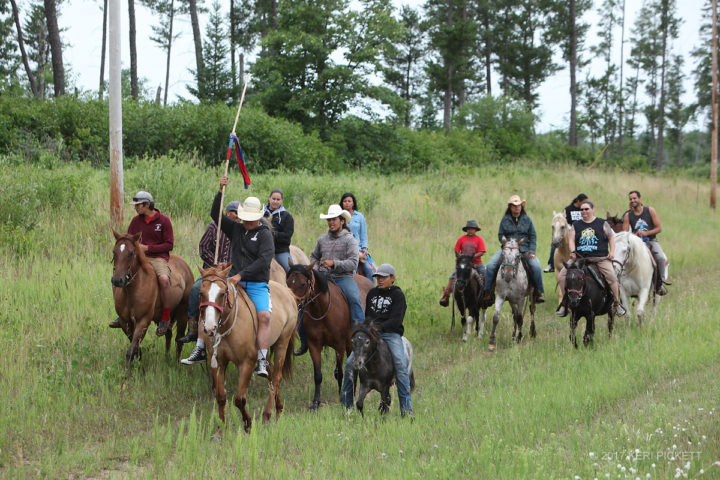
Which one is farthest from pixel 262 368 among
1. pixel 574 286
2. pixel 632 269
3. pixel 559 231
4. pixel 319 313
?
pixel 632 269

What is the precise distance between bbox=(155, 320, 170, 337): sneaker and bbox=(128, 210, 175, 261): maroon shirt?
106 cm

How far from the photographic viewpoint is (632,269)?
13.0m

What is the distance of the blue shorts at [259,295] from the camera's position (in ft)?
26.9

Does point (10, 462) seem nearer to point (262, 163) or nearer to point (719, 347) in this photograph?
point (719, 347)

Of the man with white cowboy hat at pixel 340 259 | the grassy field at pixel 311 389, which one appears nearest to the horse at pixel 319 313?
the man with white cowboy hat at pixel 340 259

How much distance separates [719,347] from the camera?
32.1 feet

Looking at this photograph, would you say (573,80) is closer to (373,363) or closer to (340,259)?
(340,259)

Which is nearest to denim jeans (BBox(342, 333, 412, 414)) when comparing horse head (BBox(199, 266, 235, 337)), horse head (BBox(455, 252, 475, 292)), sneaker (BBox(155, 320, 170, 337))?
horse head (BBox(199, 266, 235, 337))

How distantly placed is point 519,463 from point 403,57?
167 feet

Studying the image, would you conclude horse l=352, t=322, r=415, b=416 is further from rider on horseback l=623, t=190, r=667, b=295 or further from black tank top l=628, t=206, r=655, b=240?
black tank top l=628, t=206, r=655, b=240

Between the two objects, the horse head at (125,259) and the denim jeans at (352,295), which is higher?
the horse head at (125,259)

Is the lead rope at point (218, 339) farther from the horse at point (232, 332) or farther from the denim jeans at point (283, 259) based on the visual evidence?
the denim jeans at point (283, 259)

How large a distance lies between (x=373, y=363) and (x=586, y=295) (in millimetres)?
4846

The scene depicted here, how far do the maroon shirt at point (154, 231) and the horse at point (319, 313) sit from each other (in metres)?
2.23
